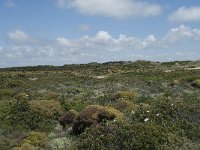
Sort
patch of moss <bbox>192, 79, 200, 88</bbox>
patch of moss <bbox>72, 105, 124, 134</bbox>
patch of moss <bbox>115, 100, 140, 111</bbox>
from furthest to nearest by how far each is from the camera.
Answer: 1. patch of moss <bbox>192, 79, 200, 88</bbox>
2. patch of moss <bbox>115, 100, 140, 111</bbox>
3. patch of moss <bbox>72, 105, 124, 134</bbox>

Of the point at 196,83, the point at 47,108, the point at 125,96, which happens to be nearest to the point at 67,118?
the point at 47,108

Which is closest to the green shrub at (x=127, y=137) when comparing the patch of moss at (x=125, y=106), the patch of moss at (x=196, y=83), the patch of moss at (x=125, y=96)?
the patch of moss at (x=125, y=106)

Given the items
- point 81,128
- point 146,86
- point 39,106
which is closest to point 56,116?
point 39,106

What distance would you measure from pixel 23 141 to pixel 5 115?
24.0 ft

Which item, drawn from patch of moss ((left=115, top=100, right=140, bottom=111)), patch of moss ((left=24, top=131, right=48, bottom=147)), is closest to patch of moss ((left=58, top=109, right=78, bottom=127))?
patch of moss ((left=115, top=100, right=140, bottom=111))

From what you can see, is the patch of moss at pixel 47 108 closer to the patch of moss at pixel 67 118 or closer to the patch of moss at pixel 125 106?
the patch of moss at pixel 67 118

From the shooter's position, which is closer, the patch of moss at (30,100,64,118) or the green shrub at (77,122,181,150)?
the green shrub at (77,122,181,150)

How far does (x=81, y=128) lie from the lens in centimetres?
2016

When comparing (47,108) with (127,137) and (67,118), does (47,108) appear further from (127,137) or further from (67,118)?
(127,137)

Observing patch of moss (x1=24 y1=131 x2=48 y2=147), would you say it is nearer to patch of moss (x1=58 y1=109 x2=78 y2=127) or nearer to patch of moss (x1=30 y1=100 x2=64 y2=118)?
patch of moss (x1=58 y1=109 x2=78 y2=127)

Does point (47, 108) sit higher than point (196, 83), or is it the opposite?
point (196, 83)

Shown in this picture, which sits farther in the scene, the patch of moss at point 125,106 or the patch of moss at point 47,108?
the patch of moss at point 47,108

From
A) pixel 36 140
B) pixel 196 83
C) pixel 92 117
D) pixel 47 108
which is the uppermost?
pixel 196 83

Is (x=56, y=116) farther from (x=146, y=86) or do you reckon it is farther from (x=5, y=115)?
(x=146, y=86)
